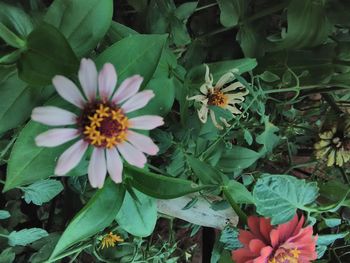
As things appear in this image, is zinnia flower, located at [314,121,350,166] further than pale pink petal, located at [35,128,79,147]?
Yes

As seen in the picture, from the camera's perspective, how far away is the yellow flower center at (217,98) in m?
0.79

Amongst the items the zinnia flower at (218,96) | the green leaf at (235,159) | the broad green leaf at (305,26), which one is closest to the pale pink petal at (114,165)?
the zinnia flower at (218,96)

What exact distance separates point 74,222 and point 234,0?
1.44 feet

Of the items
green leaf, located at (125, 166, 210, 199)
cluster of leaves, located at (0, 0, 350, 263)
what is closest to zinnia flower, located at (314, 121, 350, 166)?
cluster of leaves, located at (0, 0, 350, 263)

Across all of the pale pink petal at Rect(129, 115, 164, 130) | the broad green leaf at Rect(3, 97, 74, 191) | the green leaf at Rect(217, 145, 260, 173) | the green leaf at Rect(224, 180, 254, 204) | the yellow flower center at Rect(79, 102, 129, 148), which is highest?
the yellow flower center at Rect(79, 102, 129, 148)

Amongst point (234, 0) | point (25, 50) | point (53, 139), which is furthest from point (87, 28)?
point (234, 0)

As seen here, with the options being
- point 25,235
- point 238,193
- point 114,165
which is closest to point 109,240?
point 25,235

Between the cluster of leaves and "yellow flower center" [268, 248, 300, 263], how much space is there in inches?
1.4

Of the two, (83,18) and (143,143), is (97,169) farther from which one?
(83,18)

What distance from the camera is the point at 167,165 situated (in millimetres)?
838

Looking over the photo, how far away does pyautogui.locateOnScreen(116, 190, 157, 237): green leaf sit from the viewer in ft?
2.43

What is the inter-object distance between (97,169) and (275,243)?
242mm

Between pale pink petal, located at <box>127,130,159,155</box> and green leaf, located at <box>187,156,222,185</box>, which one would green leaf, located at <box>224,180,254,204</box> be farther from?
pale pink petal, located at <box>127,130,159,155</box>

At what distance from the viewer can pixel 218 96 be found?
79cm
